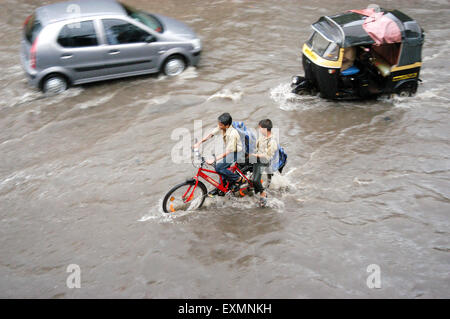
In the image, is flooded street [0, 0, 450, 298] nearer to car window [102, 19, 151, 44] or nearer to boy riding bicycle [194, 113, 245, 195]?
boy riding bicycle [194, 113, 245, 195]

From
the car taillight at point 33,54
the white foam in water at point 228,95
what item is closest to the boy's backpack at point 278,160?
the white foam in water at point 228,95

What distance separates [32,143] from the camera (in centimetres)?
695

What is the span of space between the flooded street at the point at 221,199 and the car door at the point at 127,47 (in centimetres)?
45

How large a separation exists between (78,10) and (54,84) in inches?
66.2

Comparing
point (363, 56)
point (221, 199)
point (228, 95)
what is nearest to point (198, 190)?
point (221, 199)

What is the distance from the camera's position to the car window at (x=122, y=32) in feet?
26.0

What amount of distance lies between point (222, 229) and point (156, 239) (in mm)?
945

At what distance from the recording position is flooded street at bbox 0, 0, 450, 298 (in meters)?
4.57

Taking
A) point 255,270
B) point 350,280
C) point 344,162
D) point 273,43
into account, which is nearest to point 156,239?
point 255,270

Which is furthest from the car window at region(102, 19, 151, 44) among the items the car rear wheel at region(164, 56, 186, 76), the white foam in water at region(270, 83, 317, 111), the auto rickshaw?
the auto rickshaw

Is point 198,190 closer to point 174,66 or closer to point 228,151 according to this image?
point 228,151

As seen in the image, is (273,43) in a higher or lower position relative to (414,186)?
higher

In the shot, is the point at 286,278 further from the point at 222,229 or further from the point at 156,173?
the point at 156,173
